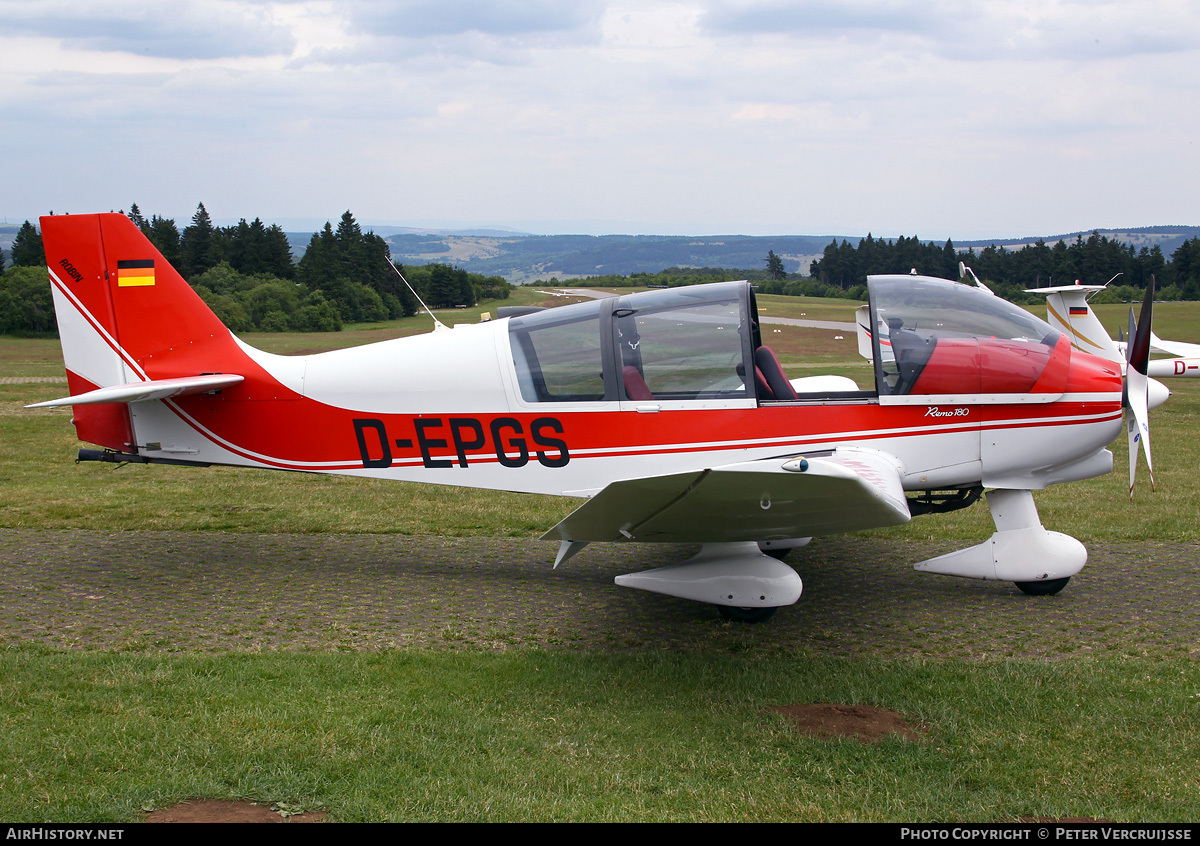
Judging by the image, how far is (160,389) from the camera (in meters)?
6.50

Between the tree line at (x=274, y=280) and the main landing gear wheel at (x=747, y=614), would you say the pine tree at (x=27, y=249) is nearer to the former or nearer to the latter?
the tree line at (x=274, y=280)

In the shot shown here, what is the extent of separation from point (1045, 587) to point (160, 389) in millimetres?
6713

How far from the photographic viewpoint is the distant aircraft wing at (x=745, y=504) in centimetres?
422

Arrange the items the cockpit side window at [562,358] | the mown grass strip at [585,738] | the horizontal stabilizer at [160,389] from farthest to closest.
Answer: the horizontal stabilizer at [160,389], the cockpit side window at [562,358], the mown grass strip at [585,738]

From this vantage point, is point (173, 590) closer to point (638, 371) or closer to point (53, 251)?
point (53, 251)

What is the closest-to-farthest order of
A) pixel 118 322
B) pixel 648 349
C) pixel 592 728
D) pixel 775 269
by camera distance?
pixel 592 728, pixel 648 349, pixel 118 322, pixel 775 269

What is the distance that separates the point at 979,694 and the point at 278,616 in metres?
4.48

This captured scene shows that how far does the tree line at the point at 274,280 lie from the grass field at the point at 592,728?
3688cm

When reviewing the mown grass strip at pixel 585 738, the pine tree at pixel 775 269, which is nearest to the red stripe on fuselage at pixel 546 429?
→ the mown grass strip at pixel 585 738

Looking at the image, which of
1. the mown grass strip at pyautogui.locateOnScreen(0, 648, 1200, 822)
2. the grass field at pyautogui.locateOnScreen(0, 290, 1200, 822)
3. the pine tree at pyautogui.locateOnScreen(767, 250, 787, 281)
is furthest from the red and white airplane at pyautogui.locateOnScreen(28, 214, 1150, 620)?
the pine tree at pyautogui.locateOnScreen(767, 250, 787, 281)

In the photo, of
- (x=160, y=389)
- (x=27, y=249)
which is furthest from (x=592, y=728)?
(x=27, y=249)

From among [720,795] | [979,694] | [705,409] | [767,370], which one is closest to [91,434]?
[705,409]

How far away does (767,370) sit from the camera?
6.09m

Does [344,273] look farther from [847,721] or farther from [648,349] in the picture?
[847,721]
